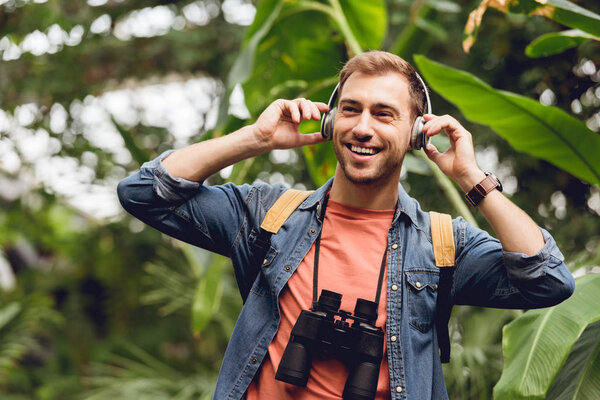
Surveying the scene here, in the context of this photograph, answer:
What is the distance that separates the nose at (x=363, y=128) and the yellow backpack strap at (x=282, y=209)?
0.80 feet

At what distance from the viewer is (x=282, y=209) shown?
5.12ft

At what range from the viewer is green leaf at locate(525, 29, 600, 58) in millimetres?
2078

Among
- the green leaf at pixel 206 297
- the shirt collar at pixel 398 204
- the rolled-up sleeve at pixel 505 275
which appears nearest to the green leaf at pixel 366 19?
the green leaf at pixel 206 297

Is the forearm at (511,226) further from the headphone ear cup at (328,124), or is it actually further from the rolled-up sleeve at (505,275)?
the headphone ear cup at (328,124)

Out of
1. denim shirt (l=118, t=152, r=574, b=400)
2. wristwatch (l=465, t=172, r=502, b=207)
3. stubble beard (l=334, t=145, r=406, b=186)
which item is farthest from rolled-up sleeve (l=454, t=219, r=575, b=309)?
stubble beard (l=334, t=145, r=406, b=186)

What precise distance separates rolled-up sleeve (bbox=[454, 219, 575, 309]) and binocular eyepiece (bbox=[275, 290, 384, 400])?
0.26 metres

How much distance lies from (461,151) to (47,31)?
157 inches

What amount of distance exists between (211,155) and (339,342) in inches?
21.0

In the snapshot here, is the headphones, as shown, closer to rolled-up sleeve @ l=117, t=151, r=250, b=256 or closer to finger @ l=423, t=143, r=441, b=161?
finger @ l=423, t=143, r=441, b=161

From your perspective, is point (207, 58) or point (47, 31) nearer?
point (47, 31)

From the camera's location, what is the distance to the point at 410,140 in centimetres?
151

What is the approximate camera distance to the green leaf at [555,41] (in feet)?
6.82

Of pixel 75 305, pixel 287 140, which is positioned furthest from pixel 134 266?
pixel 287 140

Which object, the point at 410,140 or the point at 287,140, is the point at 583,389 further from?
the point at 287,140
